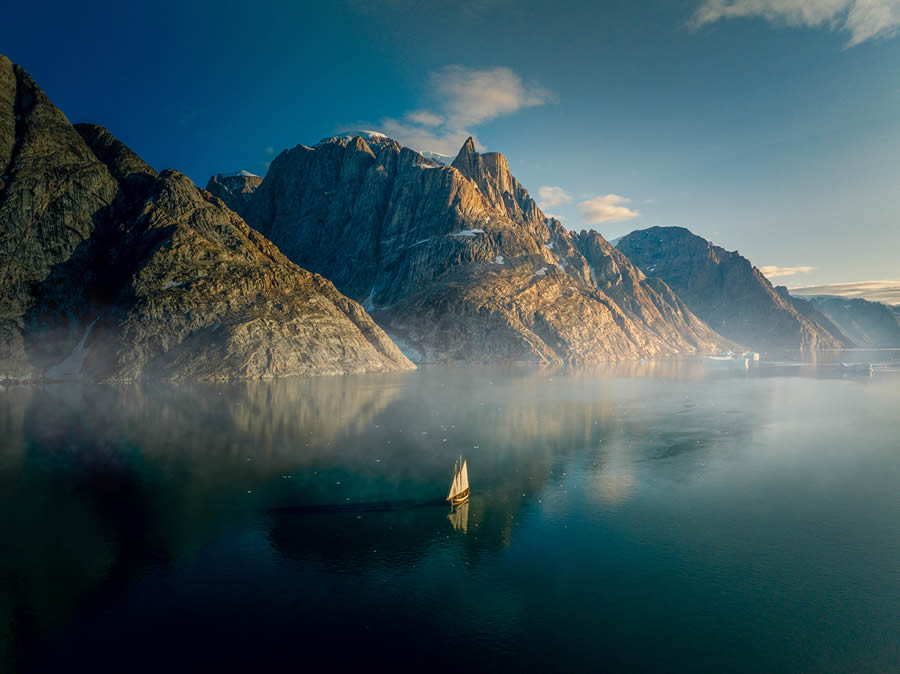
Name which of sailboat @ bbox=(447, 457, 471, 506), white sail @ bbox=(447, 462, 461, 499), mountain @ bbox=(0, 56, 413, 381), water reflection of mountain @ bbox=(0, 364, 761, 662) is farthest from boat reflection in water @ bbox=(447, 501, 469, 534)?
mountain @ bbox=(0, 56, 413, 381)

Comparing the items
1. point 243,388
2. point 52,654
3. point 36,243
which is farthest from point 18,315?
point 52,654

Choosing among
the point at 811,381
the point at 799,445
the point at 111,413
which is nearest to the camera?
the point at 799,445

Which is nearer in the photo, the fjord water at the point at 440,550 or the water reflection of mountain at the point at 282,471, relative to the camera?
the fjord water at the point at 440,550

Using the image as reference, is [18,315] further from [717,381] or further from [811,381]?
[811,381]

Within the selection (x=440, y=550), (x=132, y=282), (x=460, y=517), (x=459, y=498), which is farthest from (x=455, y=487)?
(x=132, y=282)

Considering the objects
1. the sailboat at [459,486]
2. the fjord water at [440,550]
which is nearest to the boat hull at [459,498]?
the sailboat at [459,486]

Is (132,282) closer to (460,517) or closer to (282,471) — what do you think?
(282,471)

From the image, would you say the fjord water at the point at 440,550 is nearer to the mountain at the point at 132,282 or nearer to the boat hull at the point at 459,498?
the boat hull at the point at 459,498

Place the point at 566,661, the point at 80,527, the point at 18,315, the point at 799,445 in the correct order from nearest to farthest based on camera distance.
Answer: the point at 566,661
the point at 80,527
the point at 799,445
the point at 18,315
